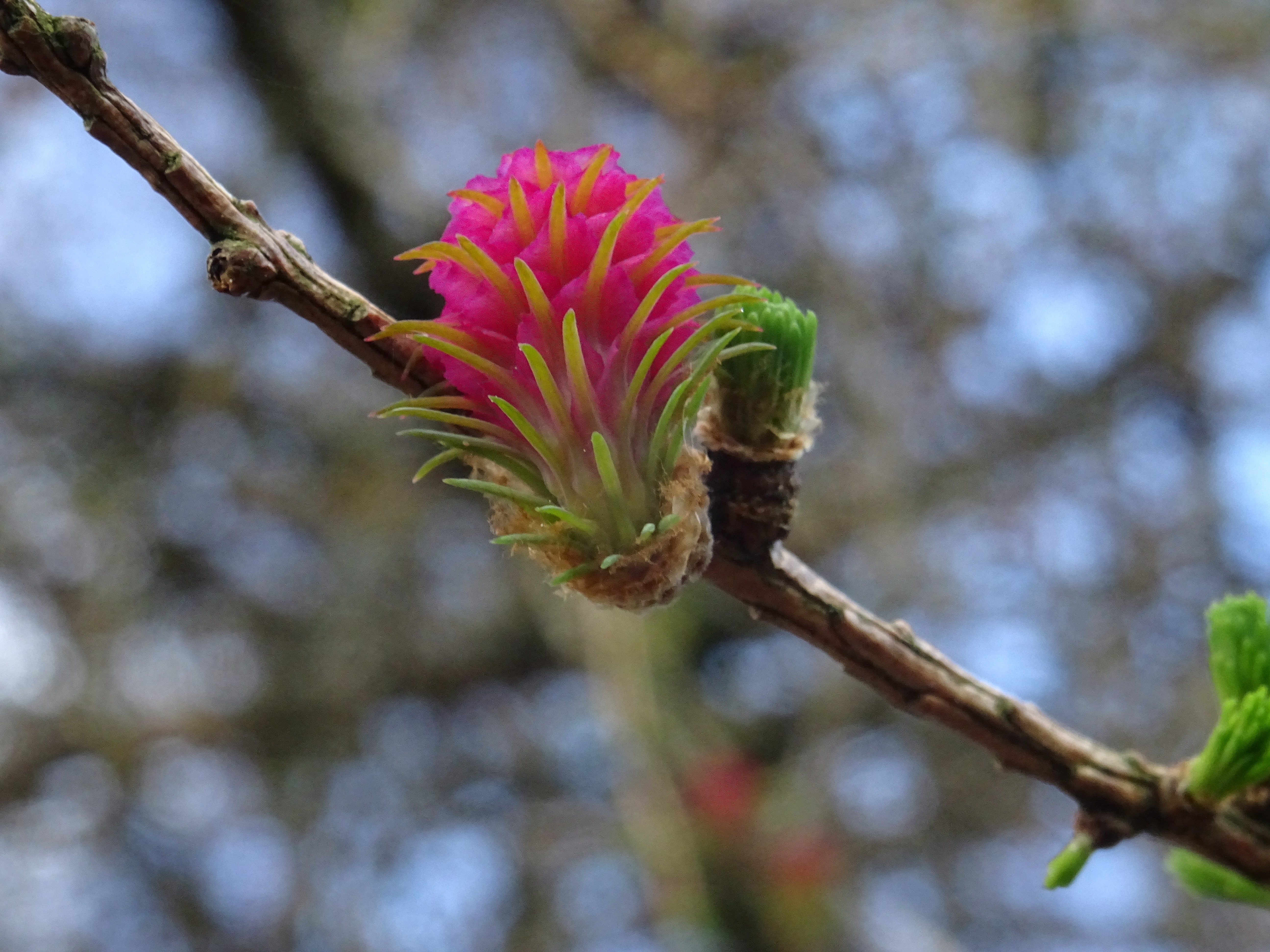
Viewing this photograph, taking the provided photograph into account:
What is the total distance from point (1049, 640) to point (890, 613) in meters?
0.47

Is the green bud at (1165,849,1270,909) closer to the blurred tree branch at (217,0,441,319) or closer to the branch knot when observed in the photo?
the branch knot

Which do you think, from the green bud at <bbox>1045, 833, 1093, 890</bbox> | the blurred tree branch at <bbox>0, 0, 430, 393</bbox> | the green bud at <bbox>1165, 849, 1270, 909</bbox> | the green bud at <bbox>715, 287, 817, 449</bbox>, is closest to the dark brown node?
the green bud at <bbox>715, 287, 817, 449</bbox>

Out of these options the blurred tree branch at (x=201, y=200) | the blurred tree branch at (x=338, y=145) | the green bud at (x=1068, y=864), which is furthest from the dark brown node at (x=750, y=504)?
the blurred tree branch at (x=338, y=145)

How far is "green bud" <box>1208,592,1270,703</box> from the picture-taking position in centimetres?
53

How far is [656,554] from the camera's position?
38 centimetres

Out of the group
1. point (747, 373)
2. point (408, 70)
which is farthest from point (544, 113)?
point (747, 373)

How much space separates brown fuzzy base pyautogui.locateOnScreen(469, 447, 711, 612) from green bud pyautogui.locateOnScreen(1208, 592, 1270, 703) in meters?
0.33

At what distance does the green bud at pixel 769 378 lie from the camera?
0.41 m

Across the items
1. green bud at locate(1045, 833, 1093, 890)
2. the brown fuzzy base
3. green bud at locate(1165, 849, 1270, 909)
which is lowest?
green bud at locate(1045, 833, 1093, 890)

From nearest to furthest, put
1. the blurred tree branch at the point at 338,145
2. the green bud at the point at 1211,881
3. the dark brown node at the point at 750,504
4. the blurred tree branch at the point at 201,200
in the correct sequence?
1. the blurred tree branch at the point at 201,200
2. the dark brown node at the point at 750,504
3. the green bud at the point at 1211,881
4. the blurred tree branch at the point at 338,145

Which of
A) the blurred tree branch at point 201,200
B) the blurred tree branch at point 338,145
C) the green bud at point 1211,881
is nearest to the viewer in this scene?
the blurred tree branch at point 201,200

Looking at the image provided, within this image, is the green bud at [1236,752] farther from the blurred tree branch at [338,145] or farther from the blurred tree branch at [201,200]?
the blurred tree branch at [338,145]

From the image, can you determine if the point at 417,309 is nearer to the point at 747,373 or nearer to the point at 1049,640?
the point at 747,373

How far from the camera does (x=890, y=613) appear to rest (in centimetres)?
208
